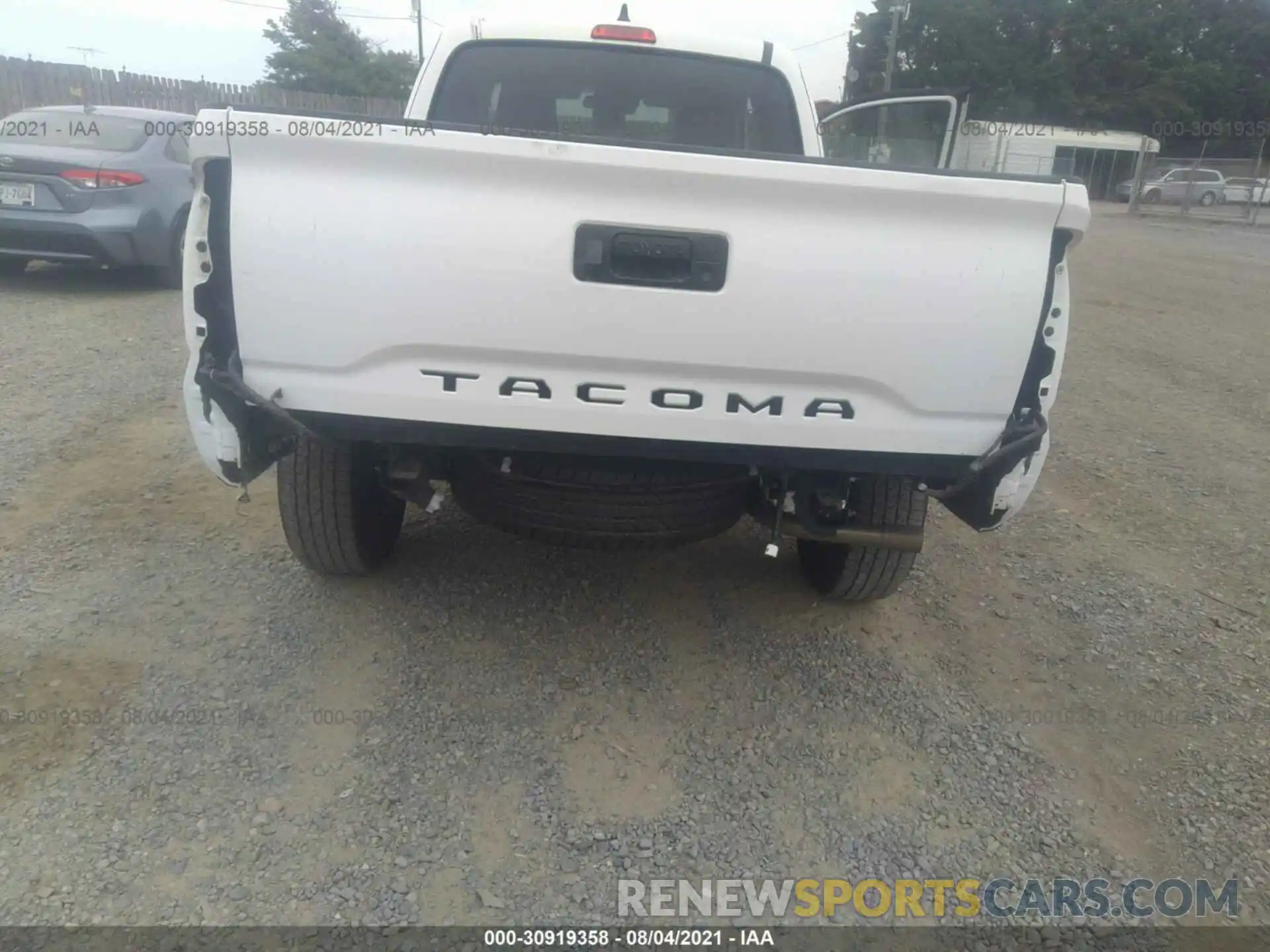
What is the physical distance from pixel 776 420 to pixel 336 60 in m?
43.8

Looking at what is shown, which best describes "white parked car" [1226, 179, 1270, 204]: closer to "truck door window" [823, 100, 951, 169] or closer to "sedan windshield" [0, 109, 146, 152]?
"truck door window" [823, 100, 951, 169]

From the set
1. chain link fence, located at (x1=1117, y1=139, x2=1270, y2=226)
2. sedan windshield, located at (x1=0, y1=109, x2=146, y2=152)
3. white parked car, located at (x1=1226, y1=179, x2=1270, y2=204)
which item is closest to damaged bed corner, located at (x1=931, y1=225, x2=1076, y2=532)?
sedan windshield, located at (x1=0, y1=109, x2=146, y2=152)

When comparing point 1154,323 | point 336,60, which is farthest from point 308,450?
point 336,60

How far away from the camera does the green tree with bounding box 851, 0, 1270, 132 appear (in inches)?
1876

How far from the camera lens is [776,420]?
2.42 m

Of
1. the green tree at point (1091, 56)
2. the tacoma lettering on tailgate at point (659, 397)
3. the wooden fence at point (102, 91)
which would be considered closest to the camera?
the tacoma lettering on tailgate at point (659, 397)

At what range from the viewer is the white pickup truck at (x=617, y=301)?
2221 mm

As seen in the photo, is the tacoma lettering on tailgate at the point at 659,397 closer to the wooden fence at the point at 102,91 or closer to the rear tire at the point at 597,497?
the rear tire at the point at 597,497

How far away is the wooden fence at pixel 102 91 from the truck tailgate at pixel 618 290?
32.0 ft

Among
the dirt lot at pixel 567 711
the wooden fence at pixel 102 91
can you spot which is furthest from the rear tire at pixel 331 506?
the wooden fence at pixel 102 91

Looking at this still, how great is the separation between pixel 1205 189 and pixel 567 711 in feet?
113

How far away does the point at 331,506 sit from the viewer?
3.10m

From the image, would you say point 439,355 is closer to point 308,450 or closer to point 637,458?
point 637,458

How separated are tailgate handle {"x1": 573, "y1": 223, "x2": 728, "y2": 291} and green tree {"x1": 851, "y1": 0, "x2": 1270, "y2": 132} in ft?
164
